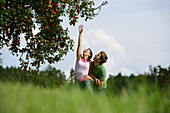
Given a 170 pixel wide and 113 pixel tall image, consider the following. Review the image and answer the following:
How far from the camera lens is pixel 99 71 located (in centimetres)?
672

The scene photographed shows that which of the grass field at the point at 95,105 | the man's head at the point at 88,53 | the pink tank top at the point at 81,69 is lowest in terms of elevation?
the grass field at the point at 95,105

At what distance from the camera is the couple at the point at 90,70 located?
6512 mm

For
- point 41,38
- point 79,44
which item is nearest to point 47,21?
point 41,38

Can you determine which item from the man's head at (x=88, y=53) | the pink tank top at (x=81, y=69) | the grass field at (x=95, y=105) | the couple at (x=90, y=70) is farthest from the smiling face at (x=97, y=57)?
the grass field at (x=95, y=105)

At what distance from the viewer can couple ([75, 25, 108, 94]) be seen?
6.51 meters

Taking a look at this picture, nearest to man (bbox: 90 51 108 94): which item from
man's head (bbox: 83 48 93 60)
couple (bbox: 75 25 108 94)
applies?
couple (bbox: 75 25 108 94)

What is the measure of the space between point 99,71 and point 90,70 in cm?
39

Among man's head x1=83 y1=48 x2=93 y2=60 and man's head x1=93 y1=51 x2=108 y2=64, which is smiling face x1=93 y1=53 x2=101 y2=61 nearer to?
man's head x1=93 y1=51 x2=108 y2=64

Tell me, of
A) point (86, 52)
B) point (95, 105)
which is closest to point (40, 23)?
point (86, 52)

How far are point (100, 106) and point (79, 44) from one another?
4.25 metres

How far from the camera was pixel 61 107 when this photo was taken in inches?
115

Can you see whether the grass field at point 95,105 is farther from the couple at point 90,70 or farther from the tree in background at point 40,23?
the tree in background at point 40,23

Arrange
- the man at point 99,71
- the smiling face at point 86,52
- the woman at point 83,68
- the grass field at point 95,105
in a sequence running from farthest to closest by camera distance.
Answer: the smiling face at point 86,52
the man at point 99,71
the woman at point 83,68
the grass field at point 95,105

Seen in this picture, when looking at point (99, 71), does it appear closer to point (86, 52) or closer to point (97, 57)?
point (97, 57)
